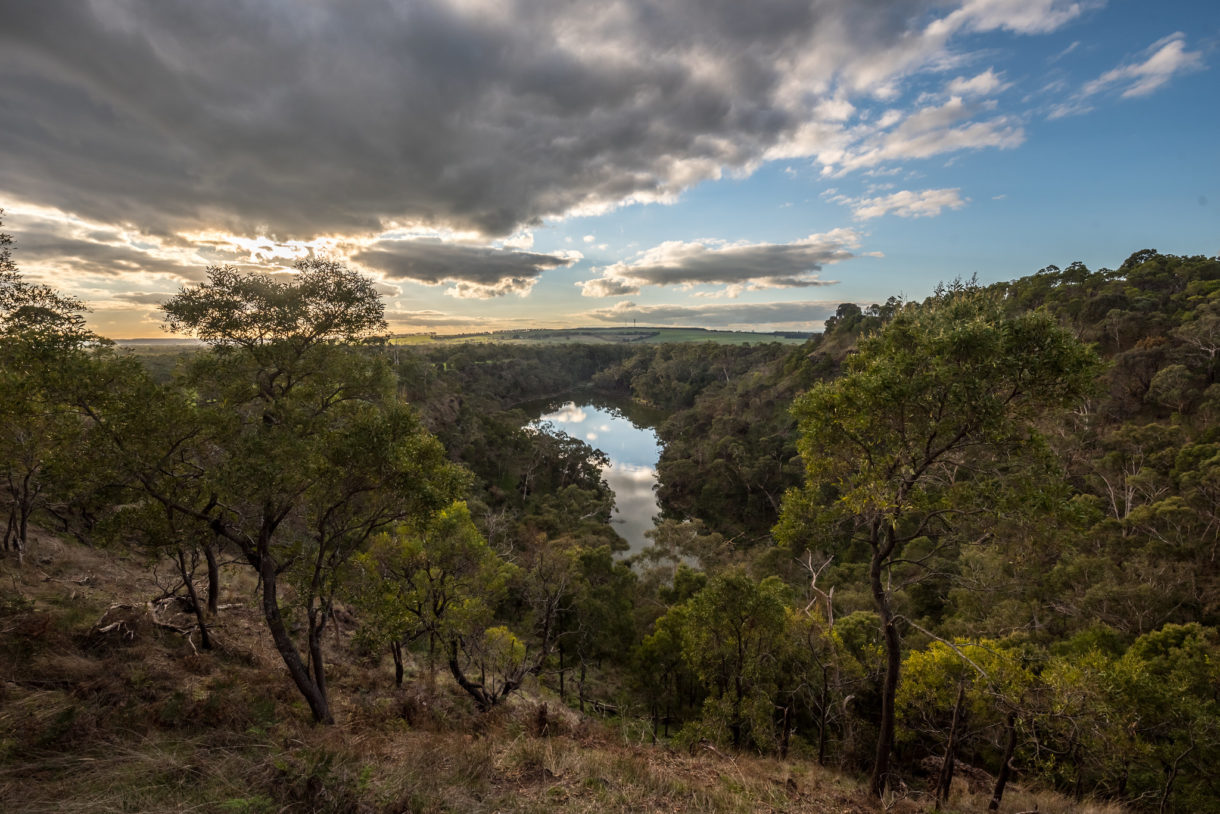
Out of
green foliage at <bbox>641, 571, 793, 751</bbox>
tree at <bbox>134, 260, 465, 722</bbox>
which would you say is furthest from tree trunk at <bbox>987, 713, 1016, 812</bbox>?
tree at <bbox>134, 260, 465, 722</bbox>

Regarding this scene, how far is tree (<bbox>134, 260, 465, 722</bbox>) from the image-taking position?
8453 millimetres

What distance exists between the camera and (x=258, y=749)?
6.82m

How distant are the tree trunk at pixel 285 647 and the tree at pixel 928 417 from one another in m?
9.56

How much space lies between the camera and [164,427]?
24.8 feet

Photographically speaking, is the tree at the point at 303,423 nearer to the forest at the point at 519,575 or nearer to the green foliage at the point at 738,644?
the forest at the point at 519,575

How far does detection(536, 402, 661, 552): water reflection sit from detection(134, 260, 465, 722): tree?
105 ft

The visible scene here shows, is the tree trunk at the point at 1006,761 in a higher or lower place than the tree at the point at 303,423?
lower

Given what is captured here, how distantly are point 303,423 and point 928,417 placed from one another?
1131cm

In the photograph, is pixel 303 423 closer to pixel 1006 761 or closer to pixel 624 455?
pixel 1006 761

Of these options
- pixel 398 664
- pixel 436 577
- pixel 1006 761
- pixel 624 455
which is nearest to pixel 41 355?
pixel 436 577

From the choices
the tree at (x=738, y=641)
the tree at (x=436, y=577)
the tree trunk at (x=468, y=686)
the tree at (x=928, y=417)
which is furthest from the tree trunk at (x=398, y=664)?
the tree at (x=928, y=417)

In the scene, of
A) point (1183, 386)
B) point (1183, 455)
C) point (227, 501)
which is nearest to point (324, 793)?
point (227, 501)

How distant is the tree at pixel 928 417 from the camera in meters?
7.39

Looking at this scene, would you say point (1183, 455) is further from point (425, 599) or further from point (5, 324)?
point (5, 324)
